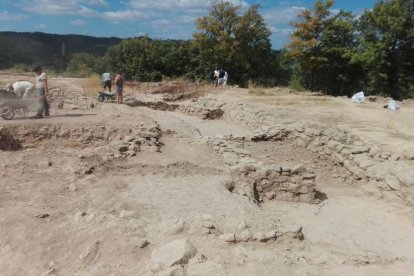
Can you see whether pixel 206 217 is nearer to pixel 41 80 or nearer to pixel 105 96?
pixel 41 80

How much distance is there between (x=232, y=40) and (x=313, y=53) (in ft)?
17.2

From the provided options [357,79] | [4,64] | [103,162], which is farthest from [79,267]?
[4,64]

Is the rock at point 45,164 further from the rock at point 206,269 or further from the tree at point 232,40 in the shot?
the tree at point 232,40

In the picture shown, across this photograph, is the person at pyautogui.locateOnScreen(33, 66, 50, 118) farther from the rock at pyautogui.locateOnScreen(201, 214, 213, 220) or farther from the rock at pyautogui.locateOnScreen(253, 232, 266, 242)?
the rock at pyautogui.locateOnScreen(253, 232, 266, 242)

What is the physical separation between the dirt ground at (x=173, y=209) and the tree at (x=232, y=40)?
15.5m

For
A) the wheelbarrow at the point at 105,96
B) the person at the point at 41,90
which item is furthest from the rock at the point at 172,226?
the wheelbarrow at the point at 105,96

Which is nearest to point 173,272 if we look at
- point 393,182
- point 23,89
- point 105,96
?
point 393,182

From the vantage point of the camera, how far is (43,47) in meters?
65.8

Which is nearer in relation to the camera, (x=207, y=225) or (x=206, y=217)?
(x=207, y=225)

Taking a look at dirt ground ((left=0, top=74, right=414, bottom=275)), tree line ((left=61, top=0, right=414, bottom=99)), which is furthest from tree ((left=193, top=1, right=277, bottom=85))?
dirt ground ((left=0, top=74, right=414, bottom=275))

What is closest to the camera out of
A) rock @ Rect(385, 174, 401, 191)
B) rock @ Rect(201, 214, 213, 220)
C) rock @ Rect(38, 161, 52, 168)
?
rock @ Rect(201, 214, 213, 220)

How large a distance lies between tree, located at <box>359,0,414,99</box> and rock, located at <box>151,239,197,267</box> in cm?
2325

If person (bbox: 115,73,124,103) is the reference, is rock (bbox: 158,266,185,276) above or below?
below

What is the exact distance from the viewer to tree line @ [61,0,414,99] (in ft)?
82.8
